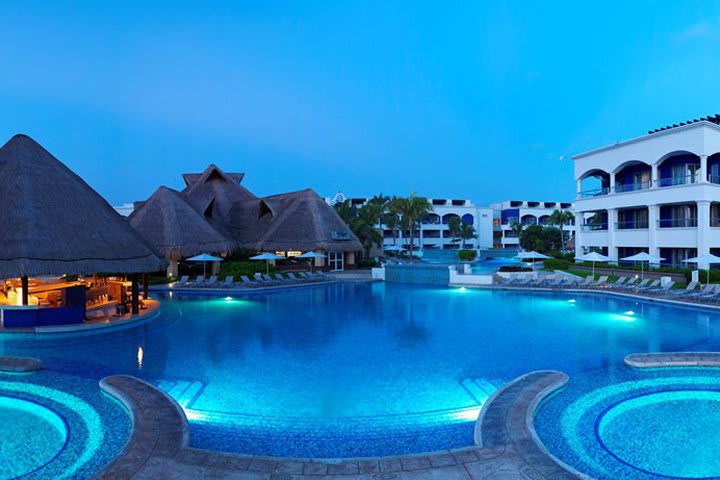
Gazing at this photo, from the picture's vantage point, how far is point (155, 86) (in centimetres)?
5531

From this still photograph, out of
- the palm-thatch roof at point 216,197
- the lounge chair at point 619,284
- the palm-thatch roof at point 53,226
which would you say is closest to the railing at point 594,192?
the lounge chair at point 619,284

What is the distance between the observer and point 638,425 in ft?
23.2

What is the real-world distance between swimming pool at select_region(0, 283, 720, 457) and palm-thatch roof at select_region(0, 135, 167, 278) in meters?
2.22

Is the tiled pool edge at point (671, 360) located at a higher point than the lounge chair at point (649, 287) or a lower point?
lower

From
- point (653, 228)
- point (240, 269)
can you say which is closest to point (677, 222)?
point (653, 228)

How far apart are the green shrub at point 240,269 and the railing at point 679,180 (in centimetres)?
2451

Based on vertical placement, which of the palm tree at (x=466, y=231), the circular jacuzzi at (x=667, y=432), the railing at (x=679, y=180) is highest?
the railing at (x=679, y=180)

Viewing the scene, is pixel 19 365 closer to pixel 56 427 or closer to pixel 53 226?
pixel 56 427

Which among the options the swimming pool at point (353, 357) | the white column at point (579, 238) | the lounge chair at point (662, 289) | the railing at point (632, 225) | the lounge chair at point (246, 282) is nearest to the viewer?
the swimming pool at point (353, 357)

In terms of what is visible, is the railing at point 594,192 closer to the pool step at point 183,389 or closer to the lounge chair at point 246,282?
the lounge chair at point 246,282

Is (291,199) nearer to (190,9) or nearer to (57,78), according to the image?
(190,9)

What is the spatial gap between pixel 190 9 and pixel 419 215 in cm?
2666

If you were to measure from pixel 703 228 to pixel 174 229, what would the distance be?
99.0ft

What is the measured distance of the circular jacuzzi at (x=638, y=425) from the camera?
5.73 metres
